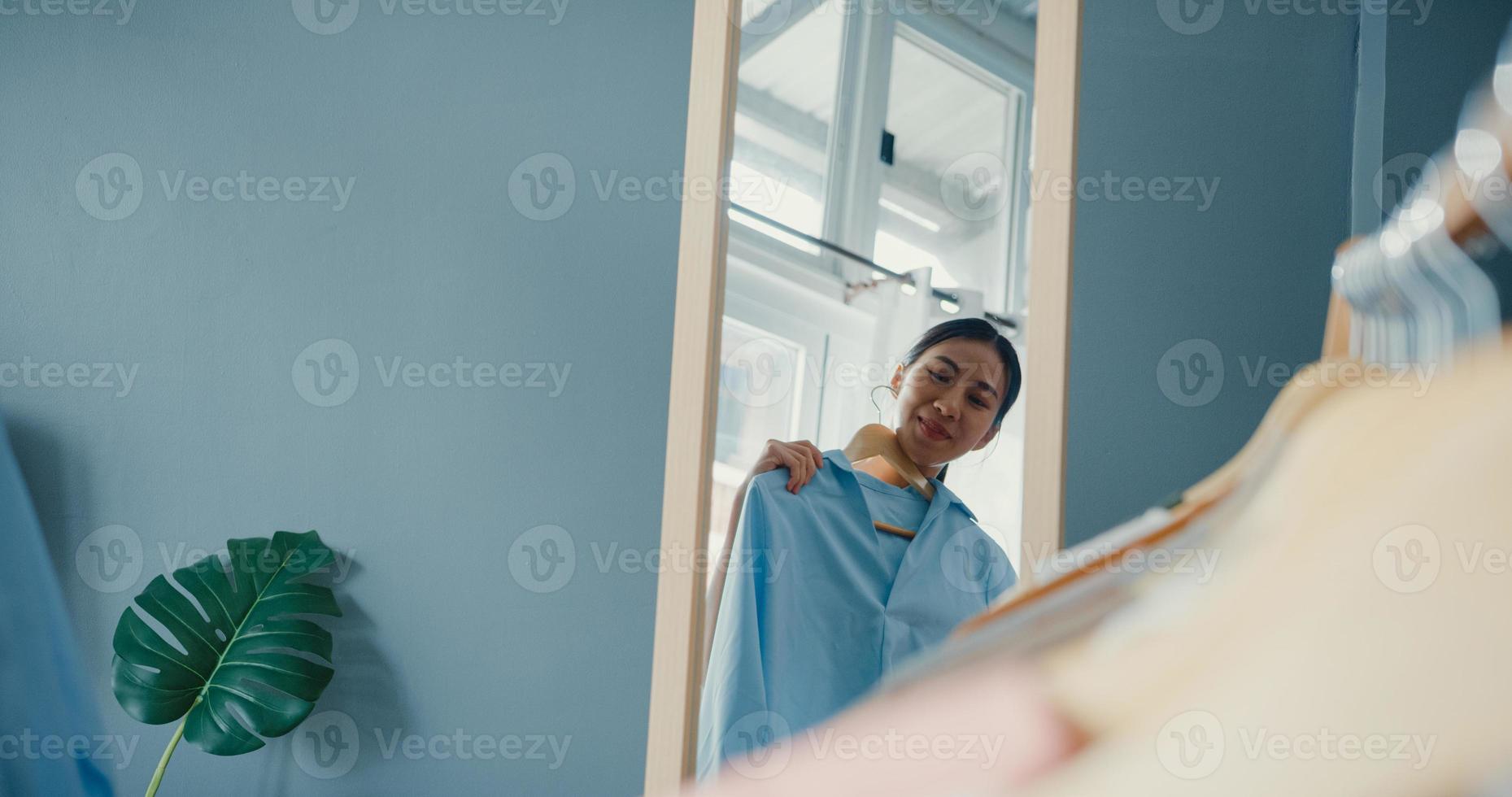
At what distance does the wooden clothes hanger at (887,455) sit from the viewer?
3.36 ft

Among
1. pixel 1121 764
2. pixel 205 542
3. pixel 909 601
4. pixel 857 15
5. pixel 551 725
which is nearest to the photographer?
pixel 1121 764

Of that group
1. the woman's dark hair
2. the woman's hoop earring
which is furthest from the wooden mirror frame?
the woman's hoop earring

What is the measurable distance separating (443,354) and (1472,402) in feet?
4.83

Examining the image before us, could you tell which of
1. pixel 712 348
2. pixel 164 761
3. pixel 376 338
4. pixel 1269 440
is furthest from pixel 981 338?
pixel 164 761

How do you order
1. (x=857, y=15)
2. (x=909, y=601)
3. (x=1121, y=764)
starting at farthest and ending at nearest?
(x=857, y=15)
(x=909, y=601)
(x=1121, y=764)

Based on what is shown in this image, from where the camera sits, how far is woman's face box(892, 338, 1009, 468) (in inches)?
40.1

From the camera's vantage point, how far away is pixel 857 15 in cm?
117

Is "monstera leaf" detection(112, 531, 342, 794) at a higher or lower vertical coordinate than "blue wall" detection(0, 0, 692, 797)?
lower

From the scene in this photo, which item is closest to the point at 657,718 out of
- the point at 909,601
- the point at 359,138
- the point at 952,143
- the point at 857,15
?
the point at 909,601

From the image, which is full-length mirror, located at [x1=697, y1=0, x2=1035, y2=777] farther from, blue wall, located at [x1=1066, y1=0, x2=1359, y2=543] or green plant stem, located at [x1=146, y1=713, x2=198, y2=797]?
green plant stem, located at [x1=146, y1=713, x2=198, y2=797]

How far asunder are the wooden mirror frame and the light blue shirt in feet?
0.16

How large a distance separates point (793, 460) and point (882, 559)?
14 cm

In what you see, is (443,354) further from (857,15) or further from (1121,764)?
(1121,764)

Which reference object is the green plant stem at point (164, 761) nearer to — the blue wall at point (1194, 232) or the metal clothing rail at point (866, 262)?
the metal clothing rail at point (866, 262)
